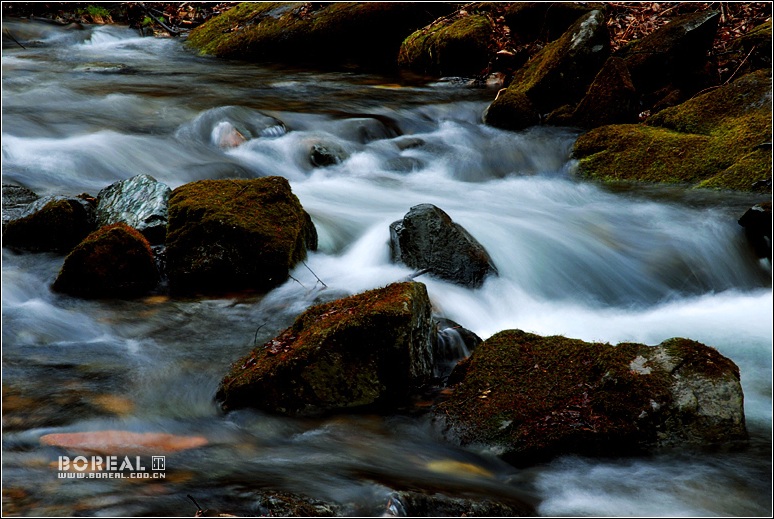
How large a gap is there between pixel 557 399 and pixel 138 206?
4225mm

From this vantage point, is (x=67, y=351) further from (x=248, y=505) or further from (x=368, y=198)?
(x=368, y=198)

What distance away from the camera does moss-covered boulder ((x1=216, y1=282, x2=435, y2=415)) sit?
4.18m

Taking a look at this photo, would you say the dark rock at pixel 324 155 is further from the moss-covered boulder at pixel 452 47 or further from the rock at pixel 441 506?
the rock at pixel 441 506

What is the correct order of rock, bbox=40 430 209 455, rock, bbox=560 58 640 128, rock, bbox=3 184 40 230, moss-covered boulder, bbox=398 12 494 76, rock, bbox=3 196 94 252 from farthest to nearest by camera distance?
moss-covered boulder, bbox=398 12 494 76
rock, bbox=560 58 640 128
rock, bbox=3 184 40 230
rock, bbox=3 196 94 252
rock, bbox=40 430 209 455

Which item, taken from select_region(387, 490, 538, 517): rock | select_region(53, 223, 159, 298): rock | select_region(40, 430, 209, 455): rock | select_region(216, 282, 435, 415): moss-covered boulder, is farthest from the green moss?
select_region(53, 223, 159, 298): rock

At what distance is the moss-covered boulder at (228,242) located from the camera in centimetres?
577

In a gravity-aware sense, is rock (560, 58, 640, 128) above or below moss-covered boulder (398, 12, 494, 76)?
below

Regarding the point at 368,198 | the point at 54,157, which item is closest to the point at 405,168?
the point at 368,198

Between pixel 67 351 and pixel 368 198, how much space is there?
4.04 metres

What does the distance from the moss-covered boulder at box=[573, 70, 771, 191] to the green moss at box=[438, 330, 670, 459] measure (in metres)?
4.69

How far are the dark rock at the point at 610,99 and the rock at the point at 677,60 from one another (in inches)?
19.9

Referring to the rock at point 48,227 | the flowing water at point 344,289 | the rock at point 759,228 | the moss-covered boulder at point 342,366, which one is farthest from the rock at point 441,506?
the rock at point 759,228

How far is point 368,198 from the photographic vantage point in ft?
26.9

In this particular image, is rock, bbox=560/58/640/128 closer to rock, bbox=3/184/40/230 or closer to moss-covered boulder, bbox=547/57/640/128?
moss-covered boulder, bbox=547/57/640/128
